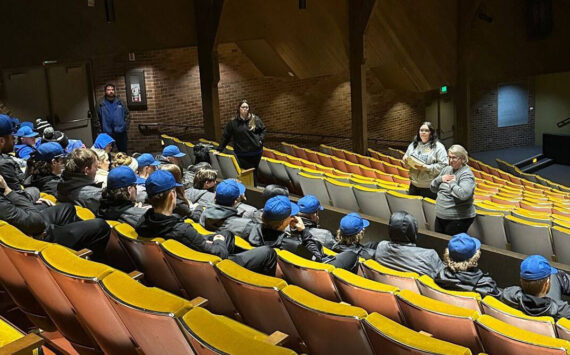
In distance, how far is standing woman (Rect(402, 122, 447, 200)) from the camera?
21.9 ft

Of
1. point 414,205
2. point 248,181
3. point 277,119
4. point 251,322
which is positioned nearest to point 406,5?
point 277,119

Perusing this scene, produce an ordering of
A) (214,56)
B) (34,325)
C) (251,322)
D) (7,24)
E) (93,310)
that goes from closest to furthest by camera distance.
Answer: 1. (93,310)
2. (251,322)
3. (34,325)
4. (7,24)
5. (214,56)

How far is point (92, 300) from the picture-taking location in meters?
2.99

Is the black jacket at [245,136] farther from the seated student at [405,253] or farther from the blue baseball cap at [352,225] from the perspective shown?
the seated student at [405,253]

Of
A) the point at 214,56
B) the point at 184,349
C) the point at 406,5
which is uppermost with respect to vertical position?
the point at 406,5

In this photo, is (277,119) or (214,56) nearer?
(214,56)

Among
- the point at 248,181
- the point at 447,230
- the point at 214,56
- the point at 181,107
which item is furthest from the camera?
the point at 181,107

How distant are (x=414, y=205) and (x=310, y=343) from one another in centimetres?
378

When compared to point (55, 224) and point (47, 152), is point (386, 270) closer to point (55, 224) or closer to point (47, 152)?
point (55, 224)

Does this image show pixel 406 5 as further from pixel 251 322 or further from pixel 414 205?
pixel 251 322

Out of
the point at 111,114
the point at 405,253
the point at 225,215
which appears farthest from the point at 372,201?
the point at 111,114

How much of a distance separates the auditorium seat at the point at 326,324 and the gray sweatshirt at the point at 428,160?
3828mm

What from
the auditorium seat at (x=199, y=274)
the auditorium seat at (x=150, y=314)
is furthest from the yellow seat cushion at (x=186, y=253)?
the auditorium seat at (x=150, y=314)

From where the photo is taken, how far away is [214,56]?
36.2ft
